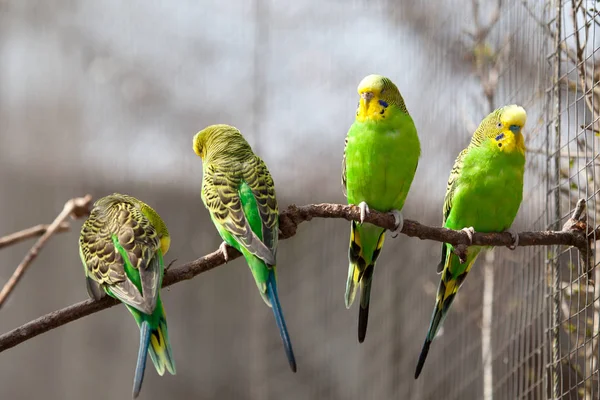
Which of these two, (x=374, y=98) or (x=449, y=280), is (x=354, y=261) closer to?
(x=449, y=280)

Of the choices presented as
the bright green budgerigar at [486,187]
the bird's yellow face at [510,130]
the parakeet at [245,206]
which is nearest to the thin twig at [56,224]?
the parakeet at [245,206]

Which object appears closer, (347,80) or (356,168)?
(356,168)

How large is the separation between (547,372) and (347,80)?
2.12m

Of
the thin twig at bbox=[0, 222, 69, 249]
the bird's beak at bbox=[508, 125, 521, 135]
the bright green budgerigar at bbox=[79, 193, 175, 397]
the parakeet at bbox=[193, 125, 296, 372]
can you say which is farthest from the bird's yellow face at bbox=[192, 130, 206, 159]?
the thin twig at bbox=[0, 222, 69, 249]

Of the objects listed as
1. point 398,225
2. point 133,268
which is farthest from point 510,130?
point 133,268

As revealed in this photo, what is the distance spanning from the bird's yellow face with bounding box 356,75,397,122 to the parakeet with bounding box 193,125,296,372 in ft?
1.30

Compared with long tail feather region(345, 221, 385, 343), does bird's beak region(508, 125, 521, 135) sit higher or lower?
higher

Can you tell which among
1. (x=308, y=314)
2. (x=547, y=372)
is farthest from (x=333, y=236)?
(x=547, y=372)

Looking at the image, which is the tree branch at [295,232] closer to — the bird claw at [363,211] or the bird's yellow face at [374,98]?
the bird claw at [363,211]

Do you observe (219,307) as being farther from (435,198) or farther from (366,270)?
(366,270)

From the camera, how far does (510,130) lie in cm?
221

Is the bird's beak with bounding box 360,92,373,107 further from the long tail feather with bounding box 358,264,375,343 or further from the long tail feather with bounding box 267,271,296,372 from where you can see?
the long tail feather with bounding box 267,271,296,372

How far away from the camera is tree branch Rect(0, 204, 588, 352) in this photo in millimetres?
1622

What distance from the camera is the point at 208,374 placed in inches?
201
